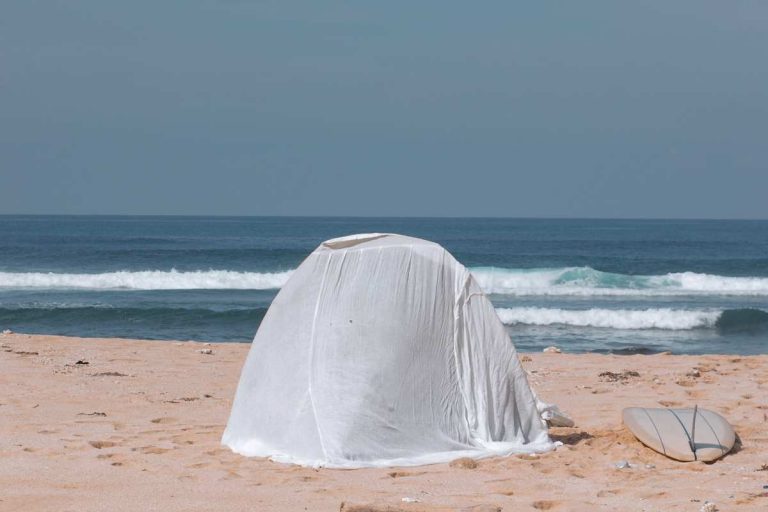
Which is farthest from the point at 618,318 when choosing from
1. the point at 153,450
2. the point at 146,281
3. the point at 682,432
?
the point at 146,281

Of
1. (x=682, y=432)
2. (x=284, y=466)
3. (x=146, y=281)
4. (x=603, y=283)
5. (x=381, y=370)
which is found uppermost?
(x=381, y=370)

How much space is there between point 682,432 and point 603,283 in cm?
2493

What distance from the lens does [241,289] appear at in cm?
3034

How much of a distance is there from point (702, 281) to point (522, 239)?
29317 mm

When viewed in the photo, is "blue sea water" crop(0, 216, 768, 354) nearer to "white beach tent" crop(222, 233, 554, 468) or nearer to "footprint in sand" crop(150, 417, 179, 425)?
"footprint in sand" crop(150, 417, 179, 425)

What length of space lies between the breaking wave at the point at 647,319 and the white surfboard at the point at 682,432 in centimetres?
1304

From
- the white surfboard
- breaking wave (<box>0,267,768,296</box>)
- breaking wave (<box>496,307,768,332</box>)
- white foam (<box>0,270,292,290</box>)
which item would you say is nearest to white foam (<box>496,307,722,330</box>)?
breaking wave (<box>496,307,768,332</box>)

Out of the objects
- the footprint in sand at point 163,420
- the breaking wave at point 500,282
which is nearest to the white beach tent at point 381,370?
the footprint in sand at point 163,420

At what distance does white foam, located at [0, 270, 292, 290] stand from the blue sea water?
0.06 meters

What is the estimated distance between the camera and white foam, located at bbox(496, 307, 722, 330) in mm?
20766

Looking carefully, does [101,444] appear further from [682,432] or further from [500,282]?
[500,282]

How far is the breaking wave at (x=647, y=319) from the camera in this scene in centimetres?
2072

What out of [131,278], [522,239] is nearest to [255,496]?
[131,278]

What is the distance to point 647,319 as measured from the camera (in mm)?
21062
